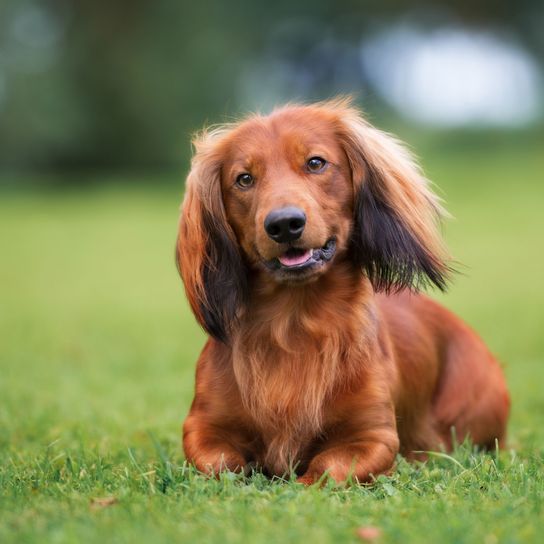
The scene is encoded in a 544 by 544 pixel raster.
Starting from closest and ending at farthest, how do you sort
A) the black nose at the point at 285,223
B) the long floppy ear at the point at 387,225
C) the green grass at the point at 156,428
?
the green grass at the point at 156,428, the black nose at the point at 285,223, the long floppy ear at the point at 387,225

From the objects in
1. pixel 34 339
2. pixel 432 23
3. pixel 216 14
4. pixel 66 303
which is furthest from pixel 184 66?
pixel 34 339

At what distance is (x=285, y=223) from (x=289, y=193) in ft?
0.52

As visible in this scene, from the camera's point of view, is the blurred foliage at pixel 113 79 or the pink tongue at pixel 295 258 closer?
the pink tongue at pixel 295 258

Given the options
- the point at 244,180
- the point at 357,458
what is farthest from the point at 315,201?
the point at 357,458

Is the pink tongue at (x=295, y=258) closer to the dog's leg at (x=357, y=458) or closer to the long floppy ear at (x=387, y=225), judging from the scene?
the long floppy ear at (x=387, y=225)

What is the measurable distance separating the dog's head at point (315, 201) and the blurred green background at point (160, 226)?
34 centimetres

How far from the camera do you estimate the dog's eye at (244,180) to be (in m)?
4.08

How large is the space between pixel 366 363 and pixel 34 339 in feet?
17.2

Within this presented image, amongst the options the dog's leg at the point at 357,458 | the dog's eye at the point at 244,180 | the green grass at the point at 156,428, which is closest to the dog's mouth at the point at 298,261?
the dog's eye at the point at 244,180

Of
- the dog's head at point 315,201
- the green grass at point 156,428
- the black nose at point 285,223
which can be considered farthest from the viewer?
the dog's head at point 315,201

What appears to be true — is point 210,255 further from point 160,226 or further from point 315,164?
point 160,226

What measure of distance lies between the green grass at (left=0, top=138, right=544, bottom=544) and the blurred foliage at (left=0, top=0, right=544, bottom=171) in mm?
10753

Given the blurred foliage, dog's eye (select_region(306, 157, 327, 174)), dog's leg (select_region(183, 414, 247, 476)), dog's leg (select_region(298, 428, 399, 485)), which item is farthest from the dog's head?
the blurred foliage

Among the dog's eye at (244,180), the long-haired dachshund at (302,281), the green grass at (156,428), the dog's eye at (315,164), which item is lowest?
the green grass at (156,428)
